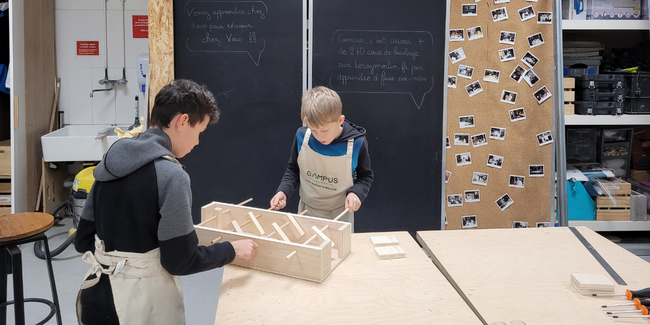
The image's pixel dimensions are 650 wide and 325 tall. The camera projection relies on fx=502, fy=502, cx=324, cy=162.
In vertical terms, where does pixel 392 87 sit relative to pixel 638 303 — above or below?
above

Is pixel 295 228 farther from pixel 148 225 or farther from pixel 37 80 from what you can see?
pixel 37 80

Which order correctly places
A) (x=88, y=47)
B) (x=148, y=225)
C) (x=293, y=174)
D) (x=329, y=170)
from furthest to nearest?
(x=88, y=47)
(x=293, y=174)
(x=329, y=170)
(x=148, y=225)

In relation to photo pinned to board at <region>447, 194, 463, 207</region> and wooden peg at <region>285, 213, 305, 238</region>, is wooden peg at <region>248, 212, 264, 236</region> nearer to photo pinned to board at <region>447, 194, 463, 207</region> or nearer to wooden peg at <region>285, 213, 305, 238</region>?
wooden peg at <region>285, 213, 305, 238</region>

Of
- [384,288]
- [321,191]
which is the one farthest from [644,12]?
[384,288]

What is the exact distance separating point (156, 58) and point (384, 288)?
8.54 feet

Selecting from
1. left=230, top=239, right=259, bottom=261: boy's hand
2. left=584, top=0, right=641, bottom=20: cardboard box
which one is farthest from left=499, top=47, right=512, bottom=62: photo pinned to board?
left=230, top=239, right=259, bottom=261: boy's hand

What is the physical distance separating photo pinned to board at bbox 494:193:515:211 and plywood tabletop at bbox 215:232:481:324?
7.27ft

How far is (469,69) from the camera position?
3697 millimetres

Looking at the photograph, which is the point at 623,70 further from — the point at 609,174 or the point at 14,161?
the point at 14,161

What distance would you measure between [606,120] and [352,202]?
260 centimetres

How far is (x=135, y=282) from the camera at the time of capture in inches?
56.9

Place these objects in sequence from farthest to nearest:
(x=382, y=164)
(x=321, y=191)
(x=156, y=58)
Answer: (x=382, y=164)
(x=156, y=58)
(x=321, y=191)

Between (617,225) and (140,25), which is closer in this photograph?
(617,225)

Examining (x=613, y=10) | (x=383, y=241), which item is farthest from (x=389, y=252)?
(x=613, y=10)
